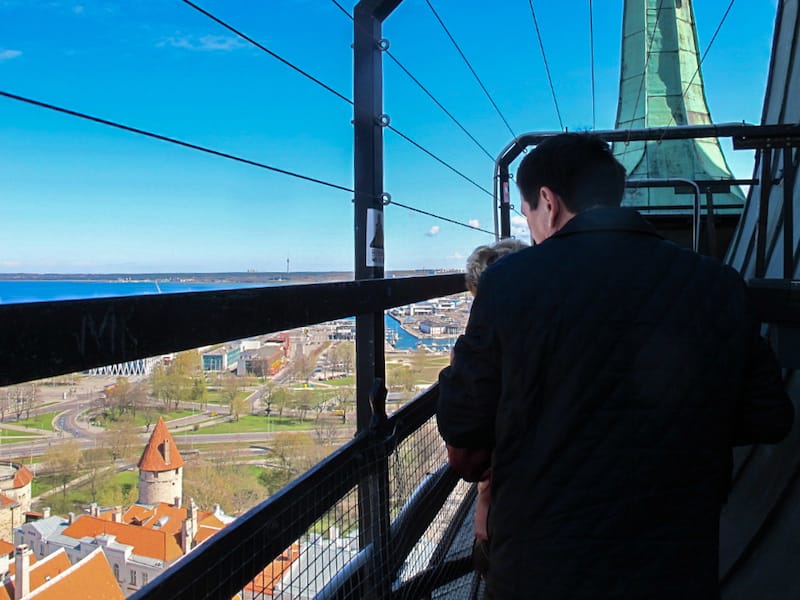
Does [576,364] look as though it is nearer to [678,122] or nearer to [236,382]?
[236,382]

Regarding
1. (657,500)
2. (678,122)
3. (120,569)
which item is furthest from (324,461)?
(678,122)

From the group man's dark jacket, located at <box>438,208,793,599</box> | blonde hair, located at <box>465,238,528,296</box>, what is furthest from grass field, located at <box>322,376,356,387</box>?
man's dark jacket, located at <box>438,208,793,599</box>

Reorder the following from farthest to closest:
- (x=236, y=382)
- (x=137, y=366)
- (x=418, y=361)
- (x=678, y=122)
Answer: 1. (x=678, y=122)
2. (x=418, y=361)
3. (x=236, y=382)
4. (x=137, y=366)

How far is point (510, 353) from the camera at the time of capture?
0.84 meters

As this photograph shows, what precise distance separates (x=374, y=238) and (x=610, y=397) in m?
0.84

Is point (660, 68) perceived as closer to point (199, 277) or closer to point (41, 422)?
point (199, 277)

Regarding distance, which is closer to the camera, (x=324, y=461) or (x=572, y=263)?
(x=572, y=263)

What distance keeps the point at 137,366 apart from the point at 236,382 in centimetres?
27

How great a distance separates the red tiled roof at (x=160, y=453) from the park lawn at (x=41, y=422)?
193mm

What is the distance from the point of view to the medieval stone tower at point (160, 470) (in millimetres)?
889

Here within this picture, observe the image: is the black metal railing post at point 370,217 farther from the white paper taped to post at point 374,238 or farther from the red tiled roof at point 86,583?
the red tiled roof at point 86,583

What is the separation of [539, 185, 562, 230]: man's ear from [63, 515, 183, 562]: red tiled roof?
0.79 meters

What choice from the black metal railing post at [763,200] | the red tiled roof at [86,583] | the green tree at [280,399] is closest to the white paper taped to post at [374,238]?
the green tree at [280,399]

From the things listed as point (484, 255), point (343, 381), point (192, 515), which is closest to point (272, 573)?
point (192, 515)
